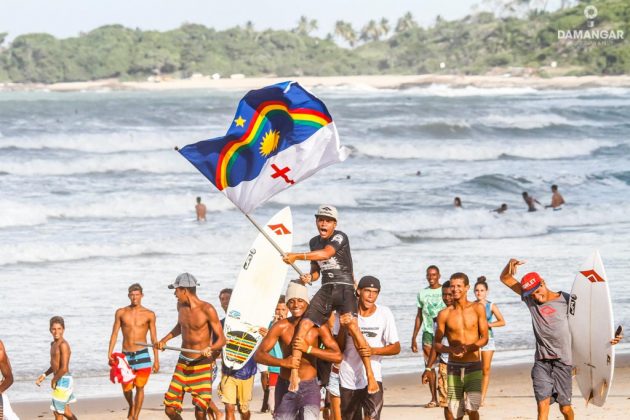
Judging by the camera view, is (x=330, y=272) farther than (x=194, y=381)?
No

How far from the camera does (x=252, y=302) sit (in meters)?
10.7

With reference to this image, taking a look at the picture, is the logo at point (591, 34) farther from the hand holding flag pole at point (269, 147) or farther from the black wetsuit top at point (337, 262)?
the black wetsuit top at point (337, 262)

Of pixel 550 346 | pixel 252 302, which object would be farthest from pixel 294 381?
pixel 252 302

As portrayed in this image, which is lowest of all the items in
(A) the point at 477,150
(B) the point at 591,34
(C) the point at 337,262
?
(A) the point at 477,150

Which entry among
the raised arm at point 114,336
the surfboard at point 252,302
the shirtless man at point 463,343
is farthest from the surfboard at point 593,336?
the raised arm at point 114,336

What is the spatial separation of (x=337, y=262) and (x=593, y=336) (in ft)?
6.98

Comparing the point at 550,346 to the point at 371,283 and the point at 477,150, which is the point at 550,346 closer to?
the point at 371,283

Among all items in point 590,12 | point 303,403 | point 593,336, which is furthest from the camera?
point 590,12

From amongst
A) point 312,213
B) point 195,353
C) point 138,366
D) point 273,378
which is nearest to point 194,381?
point 195,353

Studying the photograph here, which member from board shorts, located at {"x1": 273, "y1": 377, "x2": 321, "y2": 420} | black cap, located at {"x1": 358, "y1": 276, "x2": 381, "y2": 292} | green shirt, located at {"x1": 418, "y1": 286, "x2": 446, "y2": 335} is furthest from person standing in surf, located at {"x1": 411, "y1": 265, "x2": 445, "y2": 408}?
board shorts, located at {"x1": 273, "y1": 377, "x2": 321, "y2": 420}

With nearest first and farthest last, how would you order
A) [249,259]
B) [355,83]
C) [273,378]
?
[273,378]
[249,259]
[355,83]

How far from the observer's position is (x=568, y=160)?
150 ft

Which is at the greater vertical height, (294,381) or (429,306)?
(294,381)

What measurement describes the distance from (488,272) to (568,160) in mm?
27280
